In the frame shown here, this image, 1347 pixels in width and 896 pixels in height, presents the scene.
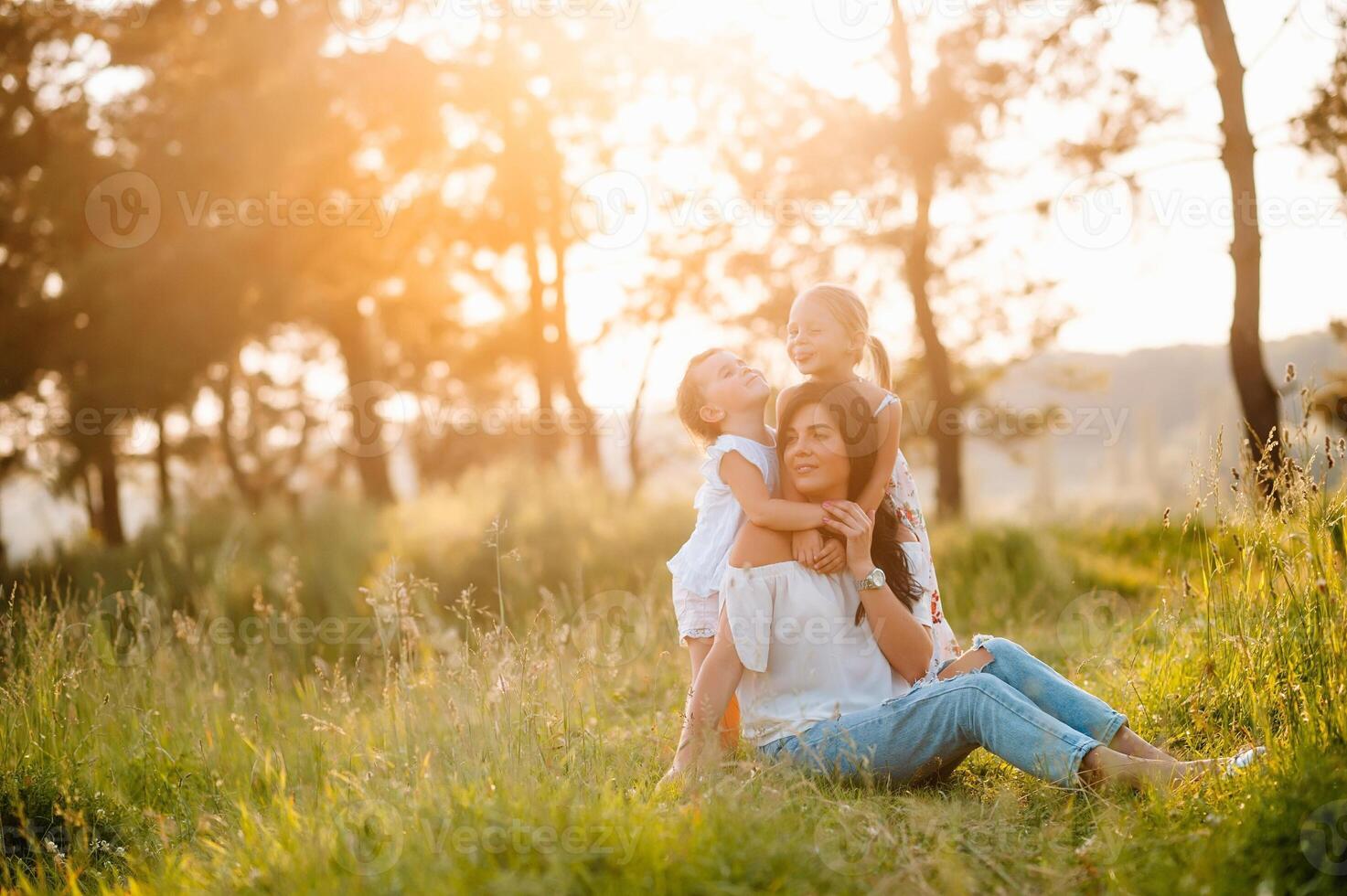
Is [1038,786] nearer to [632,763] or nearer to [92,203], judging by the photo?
[632,763]

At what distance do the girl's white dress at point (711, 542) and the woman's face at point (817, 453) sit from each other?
0.22m

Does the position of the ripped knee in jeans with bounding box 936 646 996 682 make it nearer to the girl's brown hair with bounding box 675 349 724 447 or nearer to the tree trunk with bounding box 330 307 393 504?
the girl's brown hair with bounding box 675 349 724 447

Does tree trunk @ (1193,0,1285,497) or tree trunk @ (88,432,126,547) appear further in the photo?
tree trunk @ (88,432,126,547)

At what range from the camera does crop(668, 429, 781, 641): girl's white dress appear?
14.1 ft

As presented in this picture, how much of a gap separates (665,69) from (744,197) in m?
4.19

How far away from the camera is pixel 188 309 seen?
14258 millimetres

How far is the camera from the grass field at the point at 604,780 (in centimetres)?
288

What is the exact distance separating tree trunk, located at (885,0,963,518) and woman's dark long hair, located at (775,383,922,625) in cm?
822

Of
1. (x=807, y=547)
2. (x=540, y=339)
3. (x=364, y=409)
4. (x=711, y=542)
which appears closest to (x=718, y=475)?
(x=711, y=542)

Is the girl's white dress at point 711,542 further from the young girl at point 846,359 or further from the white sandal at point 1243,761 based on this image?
the white sandal at point 1243,761

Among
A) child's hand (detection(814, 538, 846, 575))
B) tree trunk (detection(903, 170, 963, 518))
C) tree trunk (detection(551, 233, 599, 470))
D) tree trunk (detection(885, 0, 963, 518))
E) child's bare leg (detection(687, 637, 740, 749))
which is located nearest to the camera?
child's hand (detection(814, 538, 846, 575))

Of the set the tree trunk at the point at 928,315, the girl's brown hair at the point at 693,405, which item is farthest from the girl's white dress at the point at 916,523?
the tree trunk at the point at 928,315

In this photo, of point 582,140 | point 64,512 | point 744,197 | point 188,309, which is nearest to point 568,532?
point 744,197

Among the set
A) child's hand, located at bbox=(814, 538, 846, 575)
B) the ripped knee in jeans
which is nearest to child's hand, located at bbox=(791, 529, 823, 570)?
child's hand, located at bbox=(814, 538, 846, 575)
